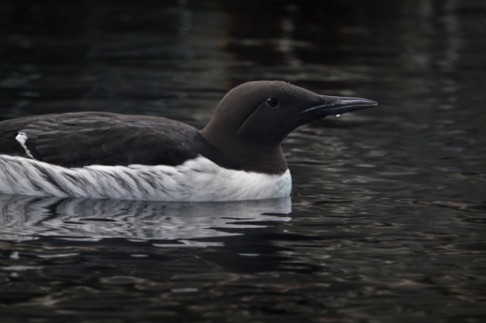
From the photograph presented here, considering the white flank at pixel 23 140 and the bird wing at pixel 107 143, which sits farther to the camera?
the white flank at pixel 23 140

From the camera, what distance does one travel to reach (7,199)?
10.4 meters

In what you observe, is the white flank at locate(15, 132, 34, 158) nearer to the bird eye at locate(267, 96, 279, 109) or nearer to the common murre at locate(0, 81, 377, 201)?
the common murre at locate(0, 81, 377, 201)

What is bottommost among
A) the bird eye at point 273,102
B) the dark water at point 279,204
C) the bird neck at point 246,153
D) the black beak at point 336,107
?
the dark water at point 279,204

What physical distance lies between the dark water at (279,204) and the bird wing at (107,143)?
A: 12.9 inches

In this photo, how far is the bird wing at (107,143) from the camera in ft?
33.7

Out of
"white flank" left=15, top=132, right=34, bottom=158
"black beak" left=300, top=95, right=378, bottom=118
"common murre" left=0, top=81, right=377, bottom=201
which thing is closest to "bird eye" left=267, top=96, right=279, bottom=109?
"common murre" left=0, top=81, right=377, bottom=201

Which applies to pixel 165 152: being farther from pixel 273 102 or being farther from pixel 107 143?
pixel 273 102

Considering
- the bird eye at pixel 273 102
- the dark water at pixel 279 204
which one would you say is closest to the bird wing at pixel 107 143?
the dark water at pixel 279 204

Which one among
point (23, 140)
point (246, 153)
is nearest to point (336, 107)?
point (246, 153)

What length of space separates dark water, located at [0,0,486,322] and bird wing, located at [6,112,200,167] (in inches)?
12.9

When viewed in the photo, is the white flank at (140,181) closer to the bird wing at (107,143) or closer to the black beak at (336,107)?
the bird wing at (107,143)

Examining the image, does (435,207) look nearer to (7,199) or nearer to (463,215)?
(463,215)

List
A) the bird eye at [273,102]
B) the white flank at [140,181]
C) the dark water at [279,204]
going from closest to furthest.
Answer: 1. the dark water at [279,204]
2. the white flank at [140,181]
3. the bird eye at [273,102]

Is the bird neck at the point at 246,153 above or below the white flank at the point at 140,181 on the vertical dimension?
above
